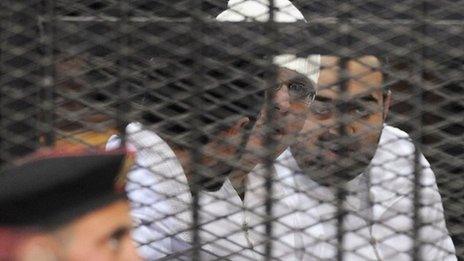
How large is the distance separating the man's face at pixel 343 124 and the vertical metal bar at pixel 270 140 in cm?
5

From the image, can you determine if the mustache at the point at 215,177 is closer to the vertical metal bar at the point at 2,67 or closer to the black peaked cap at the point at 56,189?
the vertical metal bar at the point at 2,67

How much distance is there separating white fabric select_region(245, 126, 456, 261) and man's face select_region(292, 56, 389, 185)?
2 cm

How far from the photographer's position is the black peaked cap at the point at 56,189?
2012mm

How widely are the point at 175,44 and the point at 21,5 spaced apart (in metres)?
0.29

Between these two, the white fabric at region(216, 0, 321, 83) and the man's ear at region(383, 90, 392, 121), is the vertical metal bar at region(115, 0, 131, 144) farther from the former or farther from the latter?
the man's ear at region(383, 90, 392, 121)

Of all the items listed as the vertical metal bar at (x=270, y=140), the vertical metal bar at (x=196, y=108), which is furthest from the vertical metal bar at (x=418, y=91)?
the vertical metal bar at (x=196, y=108)

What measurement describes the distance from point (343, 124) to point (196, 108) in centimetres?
26

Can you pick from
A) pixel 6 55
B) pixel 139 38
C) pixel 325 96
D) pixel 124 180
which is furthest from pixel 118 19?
pixel 124 180

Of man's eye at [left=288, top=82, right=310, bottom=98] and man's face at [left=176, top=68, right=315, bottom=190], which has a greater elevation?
man's eye at [left=288, top=82, right=310, bottom=98]

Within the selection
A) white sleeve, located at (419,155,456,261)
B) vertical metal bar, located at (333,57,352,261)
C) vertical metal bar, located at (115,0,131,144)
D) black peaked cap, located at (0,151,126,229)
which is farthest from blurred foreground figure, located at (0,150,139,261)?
white sleeve, located at (419,155,456,261)

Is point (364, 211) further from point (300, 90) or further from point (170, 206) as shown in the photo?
point (170, 206)

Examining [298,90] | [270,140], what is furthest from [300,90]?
[270,140]

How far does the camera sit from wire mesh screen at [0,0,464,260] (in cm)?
260

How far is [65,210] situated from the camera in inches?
80.0
